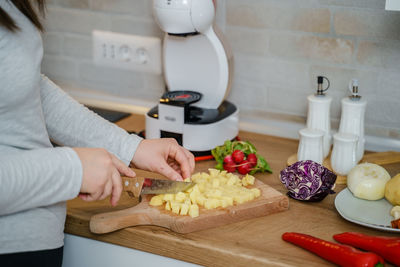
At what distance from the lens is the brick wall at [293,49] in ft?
4.71

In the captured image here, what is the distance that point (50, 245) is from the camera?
39.1 inches

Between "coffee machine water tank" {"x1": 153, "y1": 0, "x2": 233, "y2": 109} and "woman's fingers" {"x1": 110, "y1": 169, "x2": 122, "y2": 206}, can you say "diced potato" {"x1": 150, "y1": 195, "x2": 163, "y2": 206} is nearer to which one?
"woman's fingers" {"x1": 110, "y1": 169, "x2": 122, "y2": 206}

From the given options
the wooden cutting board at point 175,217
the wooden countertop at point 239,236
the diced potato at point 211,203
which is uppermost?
the diced potato at point 211,203

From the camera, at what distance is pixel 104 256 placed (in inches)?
45.9

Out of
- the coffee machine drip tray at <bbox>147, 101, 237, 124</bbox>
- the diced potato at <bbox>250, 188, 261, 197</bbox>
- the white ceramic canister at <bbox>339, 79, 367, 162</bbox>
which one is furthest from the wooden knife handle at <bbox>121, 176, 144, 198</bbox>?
the white ceramic canister at <bbox>339, 79, 367, 162</bbox>

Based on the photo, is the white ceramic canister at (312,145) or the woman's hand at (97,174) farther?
the white ceramic canister at (312,145)

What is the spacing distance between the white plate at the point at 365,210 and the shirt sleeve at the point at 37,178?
0.55 m

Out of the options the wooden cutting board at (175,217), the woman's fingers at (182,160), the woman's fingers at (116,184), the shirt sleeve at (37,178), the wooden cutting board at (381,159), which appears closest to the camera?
the shirt sleeve at (37,178)

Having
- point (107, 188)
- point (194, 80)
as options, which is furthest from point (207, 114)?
point (107, 188)

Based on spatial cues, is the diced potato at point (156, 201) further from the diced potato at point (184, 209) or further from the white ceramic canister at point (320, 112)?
the white ceramic canister at point (320, 112)

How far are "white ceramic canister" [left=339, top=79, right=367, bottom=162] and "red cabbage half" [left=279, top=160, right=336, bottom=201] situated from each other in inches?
8.5

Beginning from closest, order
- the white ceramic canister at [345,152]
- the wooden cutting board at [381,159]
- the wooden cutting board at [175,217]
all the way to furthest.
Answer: the wooden cutting board at [175,217] < the white ceramic canister at [345,152] < the wooden cutting board at [381,159]

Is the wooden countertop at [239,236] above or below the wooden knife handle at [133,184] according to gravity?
below

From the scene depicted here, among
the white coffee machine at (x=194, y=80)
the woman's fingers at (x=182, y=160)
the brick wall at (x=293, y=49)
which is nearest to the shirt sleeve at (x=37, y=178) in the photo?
the woman's fingers at (x=182, y=160)
